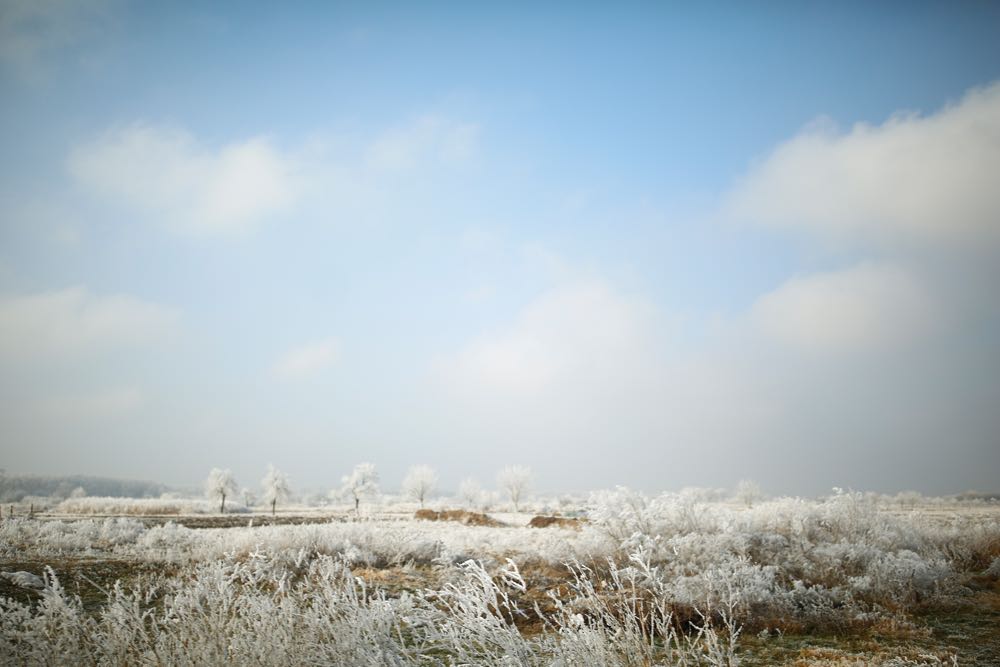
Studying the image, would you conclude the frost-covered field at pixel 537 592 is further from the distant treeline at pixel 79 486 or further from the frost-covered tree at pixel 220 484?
the distant treeline at pixel 79 486

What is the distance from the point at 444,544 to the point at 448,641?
12.6 m

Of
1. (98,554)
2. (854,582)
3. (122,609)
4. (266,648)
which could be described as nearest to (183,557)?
(98,554)

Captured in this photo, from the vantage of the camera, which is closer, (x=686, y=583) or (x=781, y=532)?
(x=686, y=583)

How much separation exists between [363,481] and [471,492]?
2982 cm

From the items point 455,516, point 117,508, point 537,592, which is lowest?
point 117,508

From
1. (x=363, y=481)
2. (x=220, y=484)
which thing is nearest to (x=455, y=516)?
(x=363, y=481)

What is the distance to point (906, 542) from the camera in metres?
12.6

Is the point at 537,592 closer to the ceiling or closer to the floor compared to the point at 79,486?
closer to the ceiling

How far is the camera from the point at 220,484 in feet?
210

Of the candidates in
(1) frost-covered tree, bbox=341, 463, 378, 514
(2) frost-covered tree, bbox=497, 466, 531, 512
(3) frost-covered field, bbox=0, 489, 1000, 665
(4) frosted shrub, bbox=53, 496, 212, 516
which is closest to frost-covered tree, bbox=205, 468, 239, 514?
(4) frosted shrub, bbox=53, 496, 212, 516

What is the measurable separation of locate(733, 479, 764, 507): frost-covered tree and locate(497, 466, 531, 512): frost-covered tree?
29.6 meters

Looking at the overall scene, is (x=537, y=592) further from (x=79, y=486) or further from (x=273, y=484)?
(x=79, y=486)

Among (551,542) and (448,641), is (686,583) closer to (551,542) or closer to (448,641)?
(551,542)

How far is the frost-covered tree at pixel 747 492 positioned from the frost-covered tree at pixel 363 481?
49.2 m
